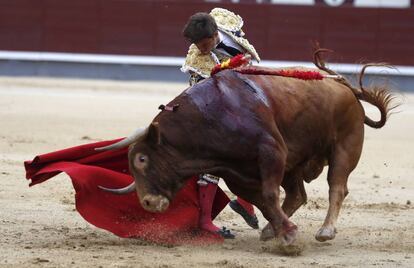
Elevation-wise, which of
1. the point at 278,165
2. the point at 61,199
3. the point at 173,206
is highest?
the point at 278,165

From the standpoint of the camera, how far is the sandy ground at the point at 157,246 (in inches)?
173

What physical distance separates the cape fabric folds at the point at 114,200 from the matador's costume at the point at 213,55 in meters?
0.50

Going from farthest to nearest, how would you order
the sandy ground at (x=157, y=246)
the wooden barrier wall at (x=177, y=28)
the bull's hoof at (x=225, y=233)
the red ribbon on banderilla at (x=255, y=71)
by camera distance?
the wooden barrier wall at (x=177, y=28)
the bull's hoof at (x=225, y=233)
the red ribbon on banderilla at (x=255, y=71)
the sandy ground at (x=157, y=246)

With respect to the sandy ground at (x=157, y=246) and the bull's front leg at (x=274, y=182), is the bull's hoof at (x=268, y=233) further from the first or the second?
the bull's front leg at (x=274, y=182)

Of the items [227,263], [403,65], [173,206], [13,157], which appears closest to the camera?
[227,263]

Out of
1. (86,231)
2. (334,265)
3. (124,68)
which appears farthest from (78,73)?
(334,265)

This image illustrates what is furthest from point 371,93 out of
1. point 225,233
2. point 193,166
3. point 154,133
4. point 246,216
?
point 154,133

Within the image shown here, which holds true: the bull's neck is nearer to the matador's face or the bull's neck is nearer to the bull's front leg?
the bull's front leg

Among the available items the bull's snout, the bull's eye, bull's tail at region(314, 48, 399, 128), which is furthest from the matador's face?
the bull's snout

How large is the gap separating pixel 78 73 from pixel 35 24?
943 millimetres

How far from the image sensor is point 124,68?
1481 centimetres

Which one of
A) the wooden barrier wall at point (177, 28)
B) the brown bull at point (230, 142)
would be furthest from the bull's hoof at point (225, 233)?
the wooden barrier wall at point (177, 28)

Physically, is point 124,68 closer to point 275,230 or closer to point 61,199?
point 61,199

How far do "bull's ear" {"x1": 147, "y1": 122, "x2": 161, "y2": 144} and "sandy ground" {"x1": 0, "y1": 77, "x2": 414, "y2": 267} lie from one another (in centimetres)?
48
